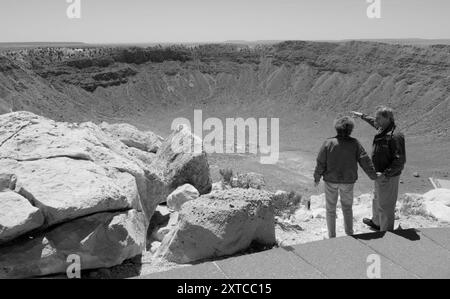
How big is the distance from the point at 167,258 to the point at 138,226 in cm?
46

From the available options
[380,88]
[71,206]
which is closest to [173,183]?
[71,206]

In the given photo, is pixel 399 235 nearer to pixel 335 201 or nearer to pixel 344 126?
pixel 335 201

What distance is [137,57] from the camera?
5231cm

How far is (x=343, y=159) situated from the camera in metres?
5.17

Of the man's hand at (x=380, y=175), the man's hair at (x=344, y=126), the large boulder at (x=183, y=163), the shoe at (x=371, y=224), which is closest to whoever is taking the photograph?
the man's hair at (x=344, y=126)

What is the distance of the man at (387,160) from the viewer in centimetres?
529

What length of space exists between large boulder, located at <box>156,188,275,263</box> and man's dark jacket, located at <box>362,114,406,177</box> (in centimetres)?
138

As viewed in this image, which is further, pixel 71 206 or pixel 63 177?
pixel 63 177

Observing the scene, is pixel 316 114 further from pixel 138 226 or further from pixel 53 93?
pixel 138 226

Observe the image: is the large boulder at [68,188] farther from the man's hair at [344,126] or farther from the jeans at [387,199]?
the jeans at [387,199]

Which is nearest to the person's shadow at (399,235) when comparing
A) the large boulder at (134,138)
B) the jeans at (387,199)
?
the jeans at (387,199)

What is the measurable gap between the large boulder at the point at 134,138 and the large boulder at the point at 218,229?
616 cm

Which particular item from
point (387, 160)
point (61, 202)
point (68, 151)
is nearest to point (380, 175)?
point (387, 160)

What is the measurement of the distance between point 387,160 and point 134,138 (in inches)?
280
